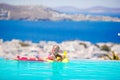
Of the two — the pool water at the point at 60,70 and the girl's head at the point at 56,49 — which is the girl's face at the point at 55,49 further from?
the pool water at the point at 60,70

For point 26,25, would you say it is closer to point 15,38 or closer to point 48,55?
point 15,38

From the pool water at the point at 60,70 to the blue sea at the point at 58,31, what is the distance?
0.46 m

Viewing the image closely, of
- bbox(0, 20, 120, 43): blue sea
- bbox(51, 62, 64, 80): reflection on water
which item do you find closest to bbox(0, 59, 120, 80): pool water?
bbox(51, 62, 64, 80): reflection on water

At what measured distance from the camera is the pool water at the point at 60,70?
4.40 m

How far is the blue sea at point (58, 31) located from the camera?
16.5 ft

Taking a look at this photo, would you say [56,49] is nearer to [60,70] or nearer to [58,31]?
[58,31]

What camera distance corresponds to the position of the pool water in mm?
4402

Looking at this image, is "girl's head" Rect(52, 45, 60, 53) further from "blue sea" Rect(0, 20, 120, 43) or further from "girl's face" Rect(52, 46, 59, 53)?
"blue sea" Rect(0, 20, 120, 43)

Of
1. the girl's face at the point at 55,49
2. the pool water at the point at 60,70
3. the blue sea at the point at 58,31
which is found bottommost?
the pool water at the point at 60,70

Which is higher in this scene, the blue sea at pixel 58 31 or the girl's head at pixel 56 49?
the blue sea at pixel 58 31

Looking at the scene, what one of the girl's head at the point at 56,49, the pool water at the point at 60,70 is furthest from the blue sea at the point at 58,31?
the pool water at the point at 60,70

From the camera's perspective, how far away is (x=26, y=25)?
5.12 meters

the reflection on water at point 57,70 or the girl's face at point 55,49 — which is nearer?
the reflection on water at point 57,70

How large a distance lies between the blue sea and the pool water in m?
0.46
